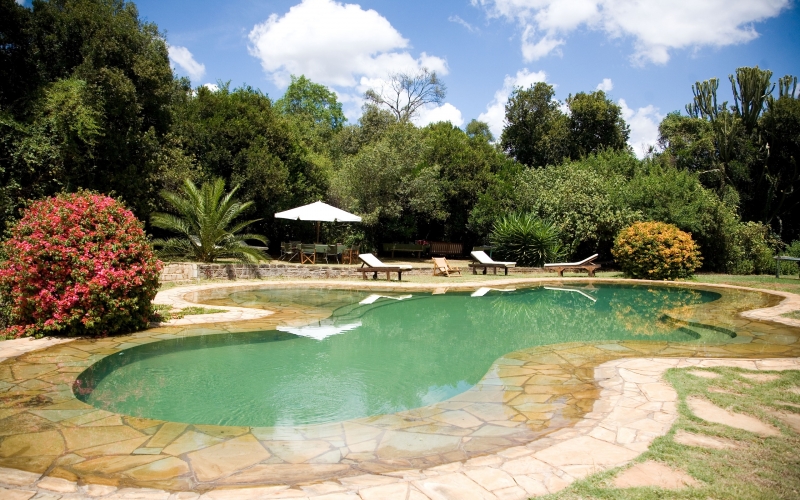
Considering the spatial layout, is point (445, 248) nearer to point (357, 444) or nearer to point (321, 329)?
point (321, 329)

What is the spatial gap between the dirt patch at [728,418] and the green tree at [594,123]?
2704 cm

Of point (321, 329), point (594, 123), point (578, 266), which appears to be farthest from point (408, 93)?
point (321, 329)

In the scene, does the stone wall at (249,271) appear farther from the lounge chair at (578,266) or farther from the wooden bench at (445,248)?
the wooden bench at (445,248)

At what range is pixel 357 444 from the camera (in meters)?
3.51

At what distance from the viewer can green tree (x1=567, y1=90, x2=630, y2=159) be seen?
28.8 m

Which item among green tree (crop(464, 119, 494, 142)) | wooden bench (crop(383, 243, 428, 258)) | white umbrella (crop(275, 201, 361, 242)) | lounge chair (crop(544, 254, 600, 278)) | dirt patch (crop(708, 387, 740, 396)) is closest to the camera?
dirt patch (crop(708, 387, 740, 396))

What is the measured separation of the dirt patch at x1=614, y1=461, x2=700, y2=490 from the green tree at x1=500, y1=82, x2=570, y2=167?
27.6 meters

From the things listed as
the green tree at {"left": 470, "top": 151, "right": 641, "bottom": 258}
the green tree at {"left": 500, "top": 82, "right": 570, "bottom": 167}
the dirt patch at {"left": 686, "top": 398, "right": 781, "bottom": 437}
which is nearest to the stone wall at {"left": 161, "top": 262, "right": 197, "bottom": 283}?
the dirt patch at {"left": 686, "top": 398, "right": 781, "bottom": 437}

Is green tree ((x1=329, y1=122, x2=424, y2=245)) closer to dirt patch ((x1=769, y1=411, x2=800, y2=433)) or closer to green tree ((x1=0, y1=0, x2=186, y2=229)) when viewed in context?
green tree ((x1=0, y1=0, x2=186, y2=229))

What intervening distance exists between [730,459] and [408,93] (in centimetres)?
3601

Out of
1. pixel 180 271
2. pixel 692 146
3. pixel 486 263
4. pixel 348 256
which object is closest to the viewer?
pixel 180 271

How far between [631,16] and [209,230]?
→ 16877mm

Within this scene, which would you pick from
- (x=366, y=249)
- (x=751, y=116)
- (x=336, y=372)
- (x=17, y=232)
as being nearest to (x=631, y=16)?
(x=751, y=116)

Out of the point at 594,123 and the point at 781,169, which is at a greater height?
the point at 594,123
